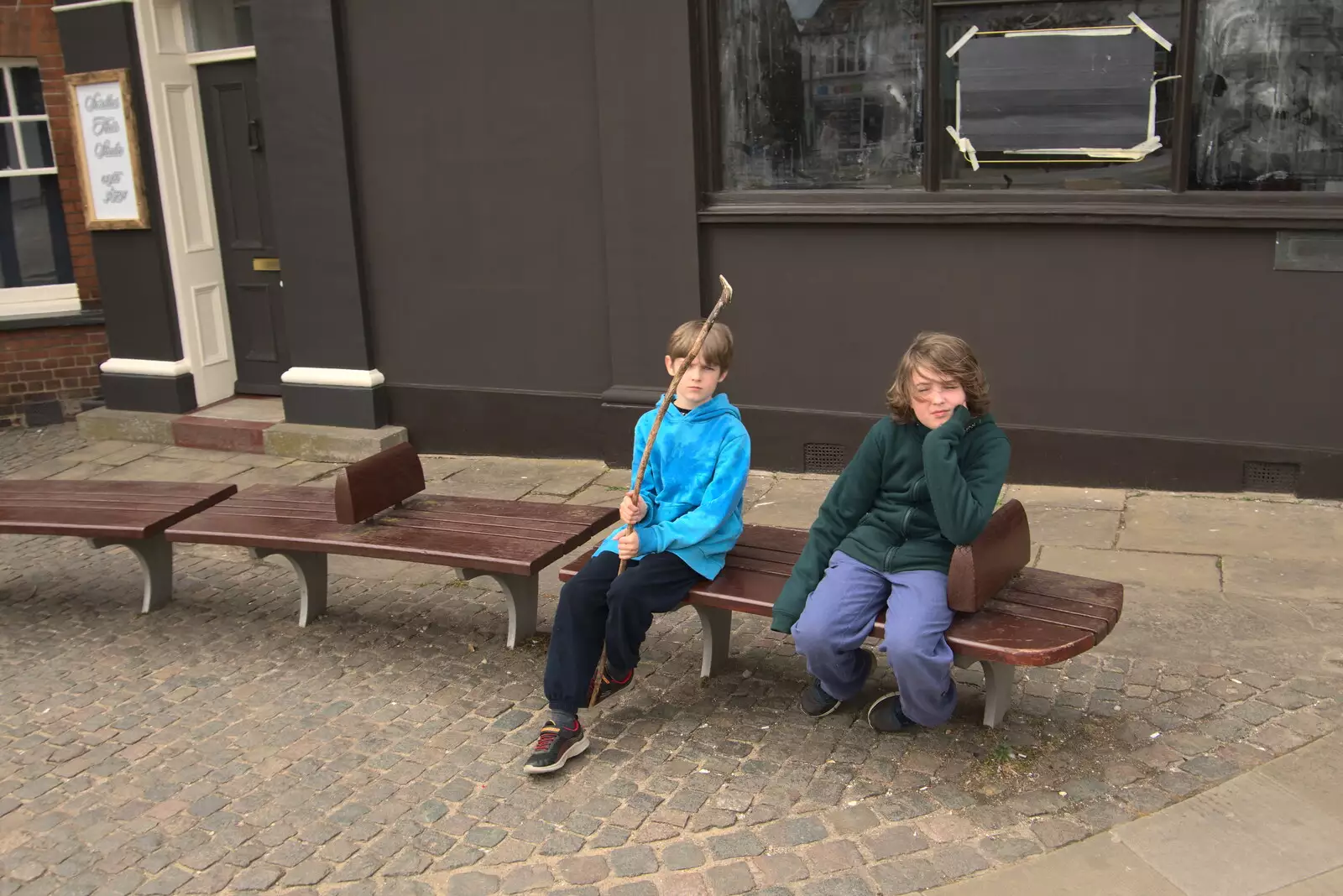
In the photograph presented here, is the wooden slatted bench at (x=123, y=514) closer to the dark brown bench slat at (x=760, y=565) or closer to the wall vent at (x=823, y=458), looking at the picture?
the dark brown bench slat at (x=760, y=565)

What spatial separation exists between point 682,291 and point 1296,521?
335 centimetres

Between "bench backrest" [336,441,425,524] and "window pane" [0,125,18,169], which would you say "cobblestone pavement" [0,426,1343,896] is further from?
"window pane" [0,125,18,169]

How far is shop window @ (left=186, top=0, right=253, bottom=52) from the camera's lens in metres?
8.64

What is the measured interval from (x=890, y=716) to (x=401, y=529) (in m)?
2.15

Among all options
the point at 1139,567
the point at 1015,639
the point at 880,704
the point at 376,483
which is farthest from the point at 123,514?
the point at 1139,567

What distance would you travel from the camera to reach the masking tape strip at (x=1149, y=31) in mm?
5980

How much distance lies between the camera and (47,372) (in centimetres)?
992

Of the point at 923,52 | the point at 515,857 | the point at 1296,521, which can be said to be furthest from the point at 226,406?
the point at 1296,521

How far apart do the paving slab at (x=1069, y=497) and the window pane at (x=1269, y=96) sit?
5.11ft

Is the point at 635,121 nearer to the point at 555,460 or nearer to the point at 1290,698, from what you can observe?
the point at 555,460

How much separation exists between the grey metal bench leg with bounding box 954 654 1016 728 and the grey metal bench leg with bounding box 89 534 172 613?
3.68 meters

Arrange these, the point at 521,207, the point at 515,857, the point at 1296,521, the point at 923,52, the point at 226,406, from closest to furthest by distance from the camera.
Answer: the point at 515,857 → the point at 1296,521 → the point at 923,52 → the point at 521,207 → the point at 226,406

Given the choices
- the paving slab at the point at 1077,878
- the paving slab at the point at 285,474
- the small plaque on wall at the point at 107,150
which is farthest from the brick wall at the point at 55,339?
the paving slab at the point at 1077,878

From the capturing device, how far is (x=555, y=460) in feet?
25.5
